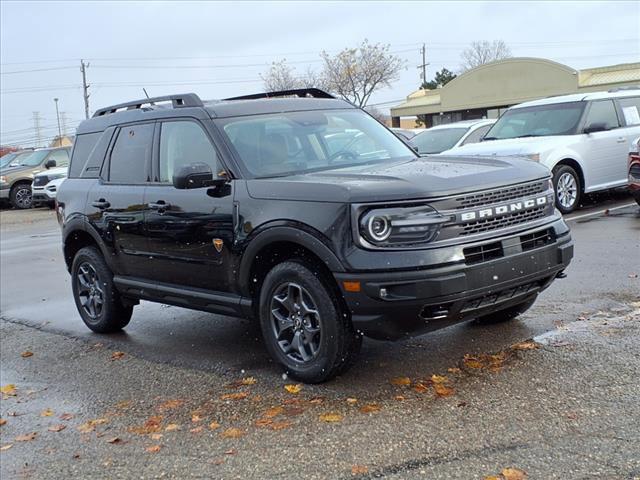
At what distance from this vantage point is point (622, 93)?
41.4ft

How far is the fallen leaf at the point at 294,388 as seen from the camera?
4855 millimetres

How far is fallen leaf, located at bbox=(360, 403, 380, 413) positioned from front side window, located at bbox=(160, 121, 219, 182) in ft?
6.78

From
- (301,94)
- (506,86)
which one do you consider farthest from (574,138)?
(506,86)

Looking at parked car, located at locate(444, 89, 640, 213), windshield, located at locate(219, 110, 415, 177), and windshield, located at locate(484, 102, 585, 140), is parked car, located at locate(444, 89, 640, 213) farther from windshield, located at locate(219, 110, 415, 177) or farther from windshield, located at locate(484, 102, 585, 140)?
windshield, located at locate(219, 110, 415, 177)

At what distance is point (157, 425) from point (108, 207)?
2563mm

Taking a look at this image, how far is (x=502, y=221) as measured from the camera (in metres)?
4.74

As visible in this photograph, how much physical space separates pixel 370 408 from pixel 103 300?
3.46 meters

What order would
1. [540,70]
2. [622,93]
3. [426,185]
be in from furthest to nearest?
1. [540,70]
2. [622,93]
3. [426,185]

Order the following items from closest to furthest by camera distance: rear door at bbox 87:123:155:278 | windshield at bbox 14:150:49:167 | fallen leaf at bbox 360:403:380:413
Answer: fallen leaf at bbox 360:403:380:413, rear door at bbox 87:123:155:278, windshield at bbox 14:150:49:167

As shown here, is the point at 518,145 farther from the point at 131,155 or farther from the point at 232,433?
the point at 232,433

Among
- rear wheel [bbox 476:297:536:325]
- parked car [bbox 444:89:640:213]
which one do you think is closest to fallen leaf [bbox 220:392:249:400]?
rear wheel [bbox 476:297:536:325]

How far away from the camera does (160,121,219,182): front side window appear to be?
5.66 meters

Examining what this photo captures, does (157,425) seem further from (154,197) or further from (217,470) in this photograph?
(154,197)

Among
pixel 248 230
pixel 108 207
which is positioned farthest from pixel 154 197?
pixel 248 230
